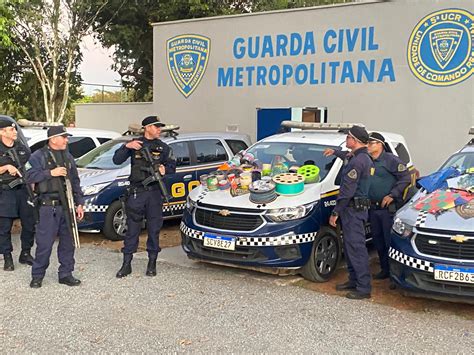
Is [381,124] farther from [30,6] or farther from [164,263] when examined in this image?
[30,6]

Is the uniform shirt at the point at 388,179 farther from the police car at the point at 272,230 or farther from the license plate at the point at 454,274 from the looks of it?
the license plate at the point at 454,274

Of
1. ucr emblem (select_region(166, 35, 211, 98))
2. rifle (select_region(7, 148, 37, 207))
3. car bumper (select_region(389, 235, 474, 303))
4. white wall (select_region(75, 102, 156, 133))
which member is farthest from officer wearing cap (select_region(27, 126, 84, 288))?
white wall (select_region(75, 102, 156, 133))

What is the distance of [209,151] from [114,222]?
6.96 ft

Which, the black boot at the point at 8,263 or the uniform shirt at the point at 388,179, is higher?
the uniform shirt at the point at 388,179

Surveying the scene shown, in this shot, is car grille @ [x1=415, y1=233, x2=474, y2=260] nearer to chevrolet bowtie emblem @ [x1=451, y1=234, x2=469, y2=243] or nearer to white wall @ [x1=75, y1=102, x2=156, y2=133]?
chevrolet bowtie emblem @ [x1=451, y1=234, x2=469, y2=243]

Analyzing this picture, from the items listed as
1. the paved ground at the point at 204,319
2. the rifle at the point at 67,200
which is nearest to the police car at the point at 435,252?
the paved ground at the point at 204,319

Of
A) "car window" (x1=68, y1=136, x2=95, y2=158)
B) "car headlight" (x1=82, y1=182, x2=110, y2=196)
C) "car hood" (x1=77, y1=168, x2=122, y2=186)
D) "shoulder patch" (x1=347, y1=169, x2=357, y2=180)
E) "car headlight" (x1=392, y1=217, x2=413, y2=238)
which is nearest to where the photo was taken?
"car headlight" (x1=392, y1=217, x2=413, y2=238)

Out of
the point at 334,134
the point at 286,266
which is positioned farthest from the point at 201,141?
the point at 286,266

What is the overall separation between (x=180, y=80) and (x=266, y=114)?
2.88m

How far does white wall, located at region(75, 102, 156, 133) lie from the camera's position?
17156mm

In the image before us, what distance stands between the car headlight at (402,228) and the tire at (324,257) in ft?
3.13

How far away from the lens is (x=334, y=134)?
7.66 metres

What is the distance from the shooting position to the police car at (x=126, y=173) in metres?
8.30

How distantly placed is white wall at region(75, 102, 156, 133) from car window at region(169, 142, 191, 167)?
295 inches
